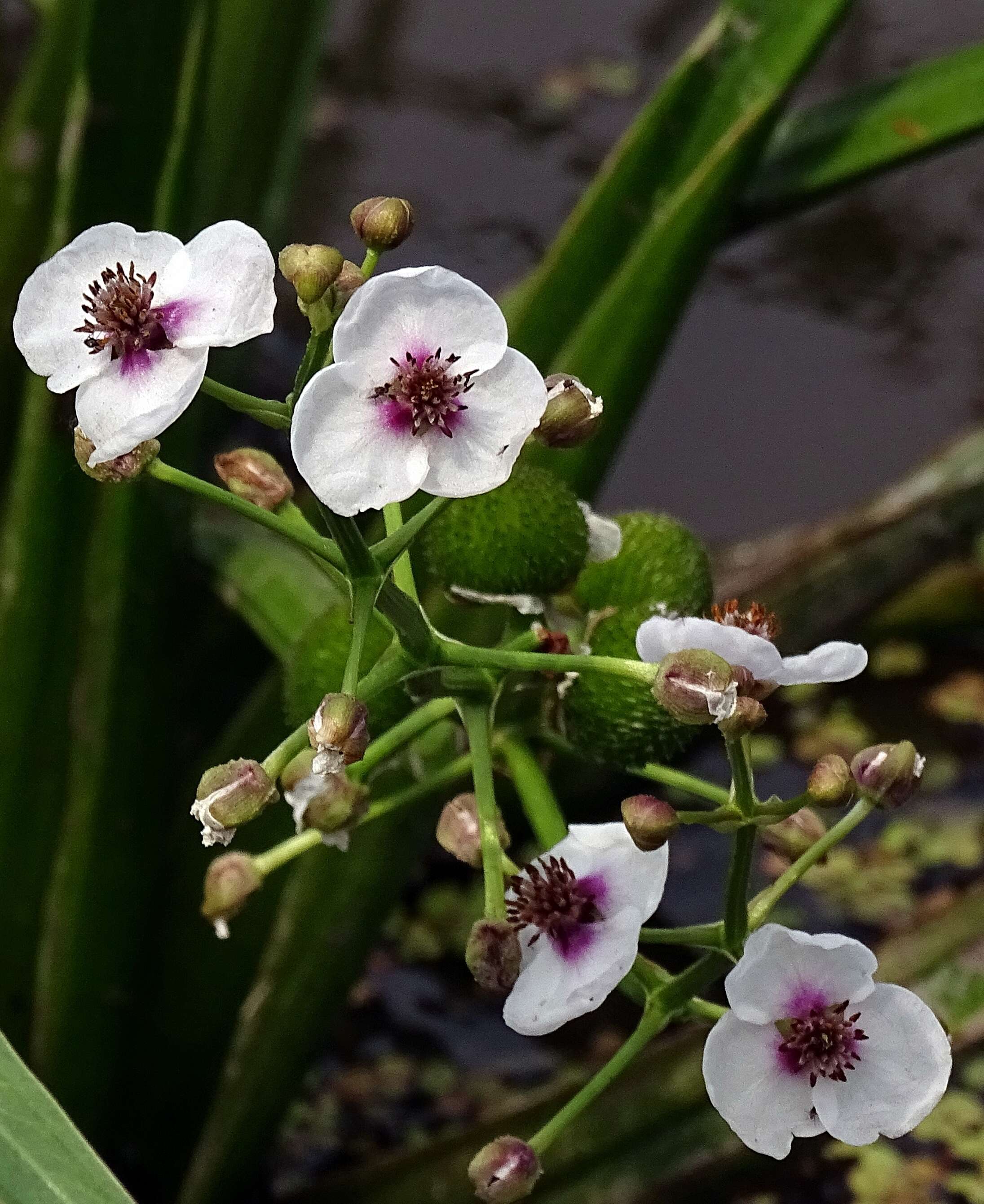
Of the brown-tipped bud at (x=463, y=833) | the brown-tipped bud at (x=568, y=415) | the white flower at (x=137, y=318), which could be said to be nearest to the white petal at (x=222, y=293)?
the white flower at (x=137, y=318)

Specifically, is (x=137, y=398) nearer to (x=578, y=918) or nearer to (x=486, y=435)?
(x=486, y=435)

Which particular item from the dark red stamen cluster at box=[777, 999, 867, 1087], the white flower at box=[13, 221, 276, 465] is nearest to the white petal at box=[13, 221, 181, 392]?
the white flower at box=[13, 221, 276, 465]

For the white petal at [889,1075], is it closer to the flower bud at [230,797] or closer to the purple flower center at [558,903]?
the purple flower center at [558,903]

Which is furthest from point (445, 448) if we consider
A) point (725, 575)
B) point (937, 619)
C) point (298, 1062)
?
point (937, 619)

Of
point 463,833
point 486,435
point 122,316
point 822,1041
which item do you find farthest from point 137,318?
point 822,1041

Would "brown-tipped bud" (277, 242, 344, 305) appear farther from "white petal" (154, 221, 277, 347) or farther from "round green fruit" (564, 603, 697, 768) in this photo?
"round green fruit" (564, 603, 697, 768)

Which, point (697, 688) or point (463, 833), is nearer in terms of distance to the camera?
point (697, 688)

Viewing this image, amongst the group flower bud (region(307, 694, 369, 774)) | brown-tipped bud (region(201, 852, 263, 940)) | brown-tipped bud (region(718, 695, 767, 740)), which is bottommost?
brown-tipped bud (region(201, 852, 263, 940))
